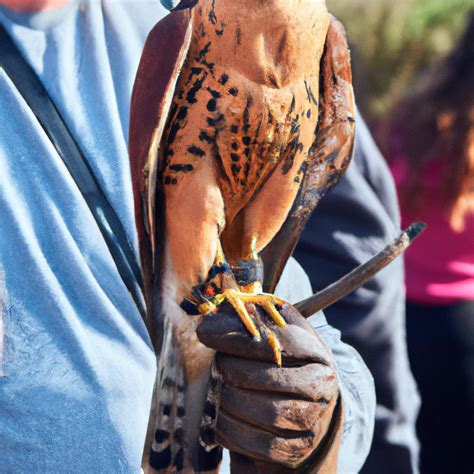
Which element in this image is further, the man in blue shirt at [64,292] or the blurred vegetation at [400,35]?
the blurred vegetation at [400,35]

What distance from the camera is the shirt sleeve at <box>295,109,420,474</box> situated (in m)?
1.85

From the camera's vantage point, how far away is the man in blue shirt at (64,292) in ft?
3.70

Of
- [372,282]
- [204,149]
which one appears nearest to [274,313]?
[204,149]

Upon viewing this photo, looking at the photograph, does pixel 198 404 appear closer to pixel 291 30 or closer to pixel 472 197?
pixel 291 30

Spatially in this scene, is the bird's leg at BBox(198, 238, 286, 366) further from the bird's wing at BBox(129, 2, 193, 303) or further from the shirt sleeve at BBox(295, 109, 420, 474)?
the shirt sleeve at BBox(295, 109, 420, 474)

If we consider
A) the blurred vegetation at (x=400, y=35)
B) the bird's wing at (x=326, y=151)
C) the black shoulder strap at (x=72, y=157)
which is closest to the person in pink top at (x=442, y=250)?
the blurred vegetation at (x=400, y=35)

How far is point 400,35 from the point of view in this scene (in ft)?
12.7

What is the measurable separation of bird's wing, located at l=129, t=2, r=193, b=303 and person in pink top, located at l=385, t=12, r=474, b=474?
1314 millimetres

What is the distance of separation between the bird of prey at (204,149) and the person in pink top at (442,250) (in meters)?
1.24

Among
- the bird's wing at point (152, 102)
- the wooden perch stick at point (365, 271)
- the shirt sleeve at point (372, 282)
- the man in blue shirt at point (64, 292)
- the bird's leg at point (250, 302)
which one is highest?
the bird's wing at point (152, 102)

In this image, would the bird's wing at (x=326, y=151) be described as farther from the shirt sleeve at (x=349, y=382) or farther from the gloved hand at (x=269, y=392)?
the shirt sleeve at (x=349, y=382)

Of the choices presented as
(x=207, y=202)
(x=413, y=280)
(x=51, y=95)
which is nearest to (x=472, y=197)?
(x=413, y=280)

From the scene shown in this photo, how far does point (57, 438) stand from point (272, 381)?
415 millimetres

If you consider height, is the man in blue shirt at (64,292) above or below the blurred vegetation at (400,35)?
above
